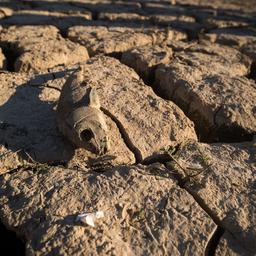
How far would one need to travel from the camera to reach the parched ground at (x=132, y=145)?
185cm

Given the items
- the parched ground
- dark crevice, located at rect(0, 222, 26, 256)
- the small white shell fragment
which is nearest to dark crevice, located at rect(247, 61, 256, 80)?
the parched ground

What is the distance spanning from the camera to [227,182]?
2127 mm

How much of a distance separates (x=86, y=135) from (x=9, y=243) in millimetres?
715

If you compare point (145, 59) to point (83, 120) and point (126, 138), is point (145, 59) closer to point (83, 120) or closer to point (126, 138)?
point (126, 138)

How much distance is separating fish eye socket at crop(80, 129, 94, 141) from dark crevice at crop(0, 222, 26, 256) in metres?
0.64

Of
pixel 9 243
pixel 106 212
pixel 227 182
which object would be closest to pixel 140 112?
pixel 227 182

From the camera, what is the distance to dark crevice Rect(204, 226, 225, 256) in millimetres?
1815

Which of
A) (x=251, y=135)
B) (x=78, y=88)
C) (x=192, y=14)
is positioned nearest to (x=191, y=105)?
(x=251, y=135)

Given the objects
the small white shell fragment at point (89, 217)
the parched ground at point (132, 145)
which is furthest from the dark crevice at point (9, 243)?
the small white shell fragment at point (89, 217)

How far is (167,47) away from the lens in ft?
12.6

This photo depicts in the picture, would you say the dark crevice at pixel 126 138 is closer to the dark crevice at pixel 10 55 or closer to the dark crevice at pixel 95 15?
the dark crevice at pixel 10 55

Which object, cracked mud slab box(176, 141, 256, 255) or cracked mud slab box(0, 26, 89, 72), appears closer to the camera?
cracked mud slab box(176, 141, 256, 255)

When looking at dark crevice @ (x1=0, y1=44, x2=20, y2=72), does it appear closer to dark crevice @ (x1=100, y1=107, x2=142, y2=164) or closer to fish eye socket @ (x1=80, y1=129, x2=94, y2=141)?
dark crevice @ (x1=100, y1=107, x2=142, y2=164)

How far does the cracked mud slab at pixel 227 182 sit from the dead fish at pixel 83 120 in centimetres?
52
